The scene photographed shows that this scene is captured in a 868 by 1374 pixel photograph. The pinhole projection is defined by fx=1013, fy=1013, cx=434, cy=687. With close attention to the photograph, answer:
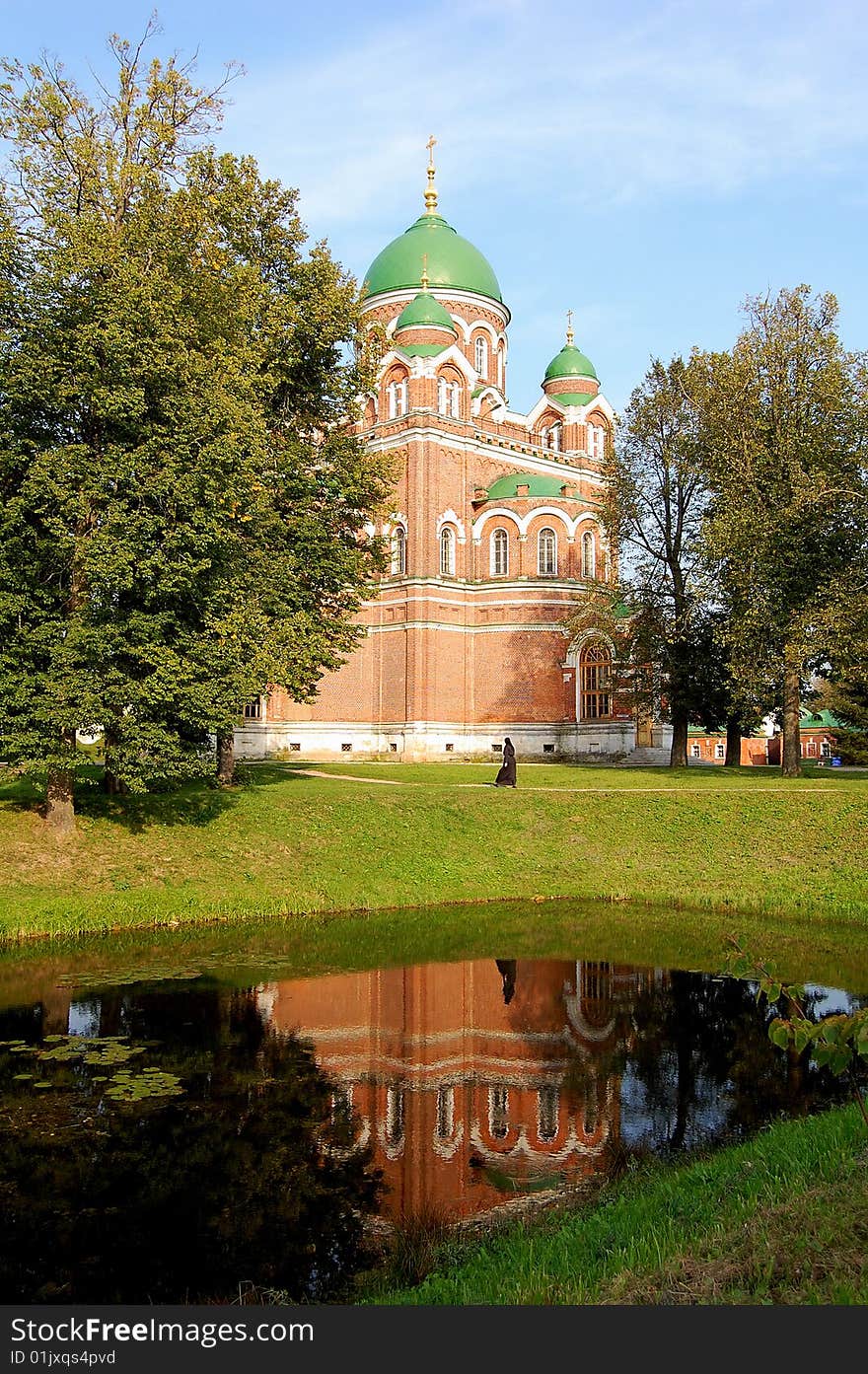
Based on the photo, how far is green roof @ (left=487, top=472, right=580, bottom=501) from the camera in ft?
119

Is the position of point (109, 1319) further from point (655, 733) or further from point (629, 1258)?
point (655, 733)

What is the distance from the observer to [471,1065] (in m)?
9.55

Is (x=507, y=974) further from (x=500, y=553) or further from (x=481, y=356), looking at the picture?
(x=481, y=356)

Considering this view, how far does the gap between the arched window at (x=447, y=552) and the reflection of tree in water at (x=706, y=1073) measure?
25.6 metres

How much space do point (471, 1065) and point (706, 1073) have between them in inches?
85.2

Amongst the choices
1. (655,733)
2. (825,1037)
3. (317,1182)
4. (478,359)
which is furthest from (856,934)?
(478,359)

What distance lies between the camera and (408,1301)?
4836 mm

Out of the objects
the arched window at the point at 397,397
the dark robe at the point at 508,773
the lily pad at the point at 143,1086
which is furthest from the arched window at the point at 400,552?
the lily pad at the point at 143,1086

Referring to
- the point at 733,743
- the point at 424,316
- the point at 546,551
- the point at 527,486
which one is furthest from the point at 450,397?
the point at 733,743

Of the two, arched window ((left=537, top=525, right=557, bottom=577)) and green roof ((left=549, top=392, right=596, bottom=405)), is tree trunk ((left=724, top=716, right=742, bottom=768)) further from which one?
green roof ((left=549, top=392, right=596, bottom=405))

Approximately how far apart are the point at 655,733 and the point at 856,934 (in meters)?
22.1

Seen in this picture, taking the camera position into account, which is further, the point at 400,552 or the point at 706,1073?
the point at 400,552

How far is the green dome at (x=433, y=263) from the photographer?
4059 cm

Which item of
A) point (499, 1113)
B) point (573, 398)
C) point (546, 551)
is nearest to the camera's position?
point (499, 1113)
